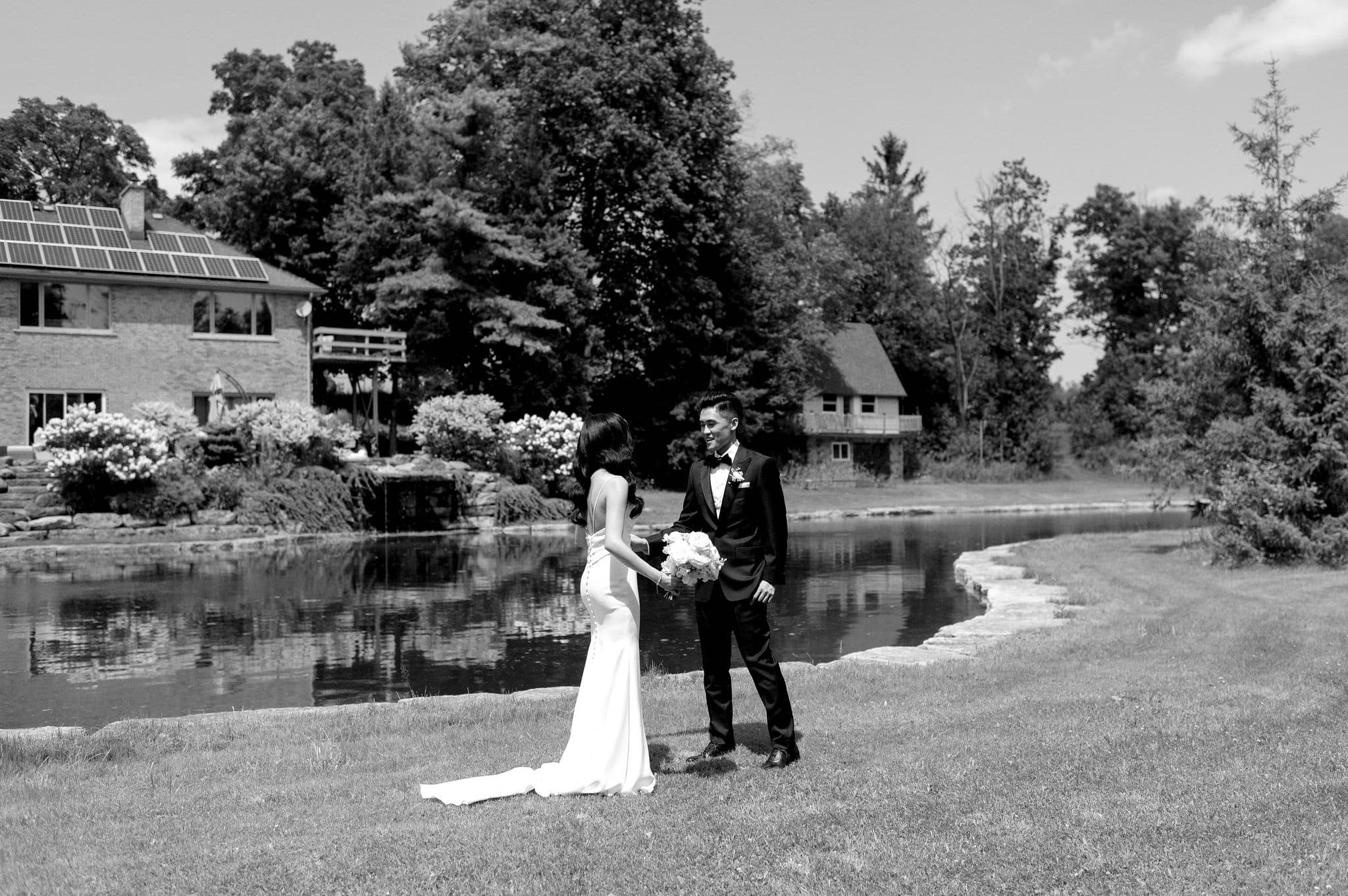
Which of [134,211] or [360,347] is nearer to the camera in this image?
[134,211]

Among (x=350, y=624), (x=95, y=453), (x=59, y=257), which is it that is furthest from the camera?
(x=59, y=257)

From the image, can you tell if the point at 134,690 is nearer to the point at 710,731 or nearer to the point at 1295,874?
the point at 710,731

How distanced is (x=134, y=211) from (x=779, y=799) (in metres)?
38.8

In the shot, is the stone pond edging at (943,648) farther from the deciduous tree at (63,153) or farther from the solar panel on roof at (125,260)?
the deciduous tree at (63,153)

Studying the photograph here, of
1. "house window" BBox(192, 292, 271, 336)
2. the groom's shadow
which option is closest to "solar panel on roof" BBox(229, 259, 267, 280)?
"house window" BBox(192, 292, 271, 336)

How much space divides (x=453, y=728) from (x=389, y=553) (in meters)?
19.5

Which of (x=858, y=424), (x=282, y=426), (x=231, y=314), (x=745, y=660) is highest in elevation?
Answer: (x=231, y=314)

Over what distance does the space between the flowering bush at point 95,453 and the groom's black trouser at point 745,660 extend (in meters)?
25.7

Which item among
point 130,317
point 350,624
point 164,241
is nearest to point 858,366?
point 164,241

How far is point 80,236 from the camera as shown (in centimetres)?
3847

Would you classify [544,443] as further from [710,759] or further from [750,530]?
[710,759]

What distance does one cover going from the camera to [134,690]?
11859 mm

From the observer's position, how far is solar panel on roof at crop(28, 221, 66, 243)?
124 ft

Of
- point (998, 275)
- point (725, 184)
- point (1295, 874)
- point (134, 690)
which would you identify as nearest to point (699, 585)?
point (1295, 874)
